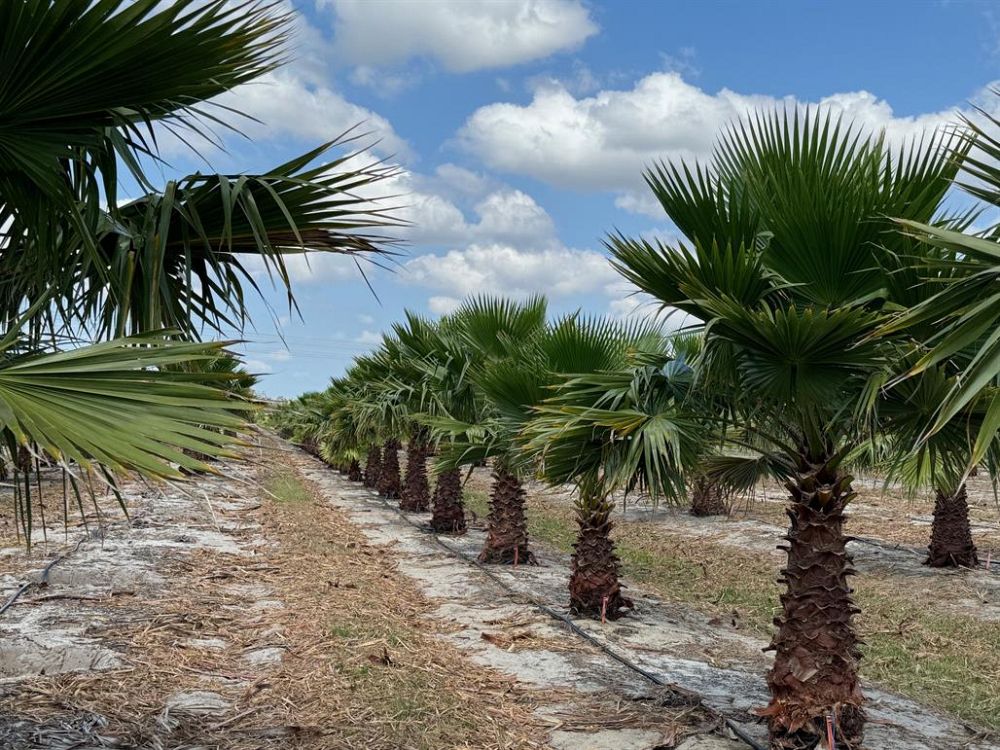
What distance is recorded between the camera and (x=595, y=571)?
9.35 meters

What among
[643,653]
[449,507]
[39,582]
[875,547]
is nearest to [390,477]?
[449,507]

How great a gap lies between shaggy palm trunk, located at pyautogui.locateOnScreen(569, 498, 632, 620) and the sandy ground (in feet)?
1.01

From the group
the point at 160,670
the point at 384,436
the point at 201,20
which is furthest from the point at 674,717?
the point at 384,436

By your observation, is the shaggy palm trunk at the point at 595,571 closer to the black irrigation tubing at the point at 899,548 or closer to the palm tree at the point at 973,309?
the black irrigation tubing at the point at 899,548

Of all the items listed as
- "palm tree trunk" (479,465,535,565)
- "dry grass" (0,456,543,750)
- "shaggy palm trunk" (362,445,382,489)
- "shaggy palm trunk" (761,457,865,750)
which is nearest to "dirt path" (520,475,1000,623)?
"palm tree trunk" (479,465,535,565)

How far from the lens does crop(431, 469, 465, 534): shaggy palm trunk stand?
55.0 ft

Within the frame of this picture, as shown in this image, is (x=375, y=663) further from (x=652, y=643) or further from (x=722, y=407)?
(x=722, y=407)

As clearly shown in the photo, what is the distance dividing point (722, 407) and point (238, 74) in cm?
339

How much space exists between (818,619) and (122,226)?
4.27 metres

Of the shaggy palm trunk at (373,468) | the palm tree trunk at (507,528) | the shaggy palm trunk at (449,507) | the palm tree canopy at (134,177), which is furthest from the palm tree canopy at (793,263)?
the shaggy palm trunk at (373,468)

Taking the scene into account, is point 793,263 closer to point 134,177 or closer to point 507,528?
point 134,177

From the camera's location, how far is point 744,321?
4.38 meters

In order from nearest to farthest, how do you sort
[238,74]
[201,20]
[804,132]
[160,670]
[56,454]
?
[56,454], [201,20], [238,74], [804,132], [160,670]

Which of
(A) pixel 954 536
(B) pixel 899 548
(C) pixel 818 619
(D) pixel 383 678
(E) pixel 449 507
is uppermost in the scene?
(C) pixel 818 619
